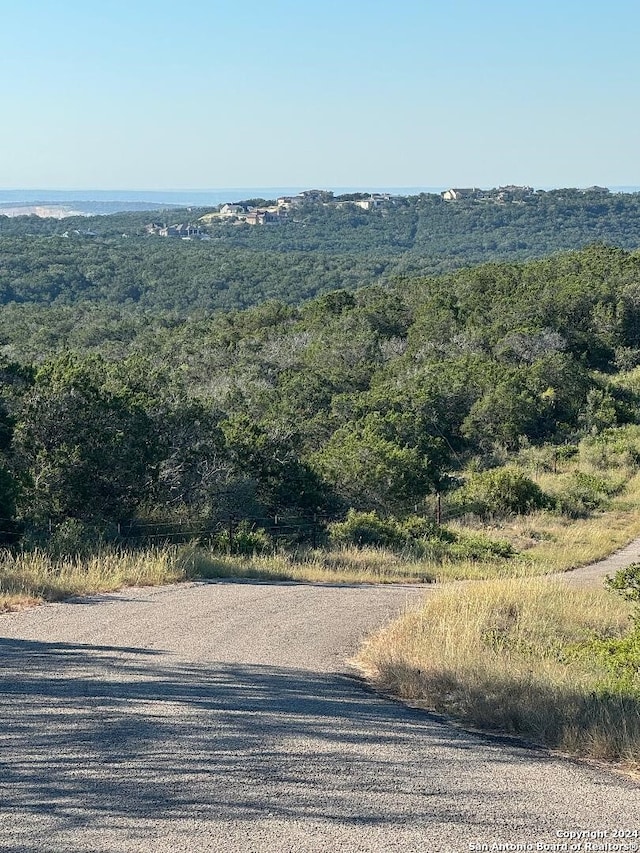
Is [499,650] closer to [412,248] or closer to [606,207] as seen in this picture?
[412,248]

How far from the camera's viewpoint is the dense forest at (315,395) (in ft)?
50.9

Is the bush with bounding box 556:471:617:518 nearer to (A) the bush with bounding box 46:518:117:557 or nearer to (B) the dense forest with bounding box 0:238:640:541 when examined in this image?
(B) the dense forest with bounding box 0:238:640:541

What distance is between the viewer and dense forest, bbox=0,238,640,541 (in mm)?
15523

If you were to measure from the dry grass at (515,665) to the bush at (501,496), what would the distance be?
12291 millimetres

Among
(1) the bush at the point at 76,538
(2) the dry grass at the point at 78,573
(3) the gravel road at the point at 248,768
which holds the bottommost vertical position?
(1) the bush at the point at 76,538

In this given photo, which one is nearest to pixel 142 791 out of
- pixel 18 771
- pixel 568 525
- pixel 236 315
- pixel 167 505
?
pixel 18 771

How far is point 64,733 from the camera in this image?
5.05m

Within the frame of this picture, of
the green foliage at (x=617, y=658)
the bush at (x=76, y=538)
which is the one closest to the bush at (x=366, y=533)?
the bush at (x=76, y=538)

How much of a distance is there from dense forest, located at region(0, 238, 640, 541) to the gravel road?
7.59 meters

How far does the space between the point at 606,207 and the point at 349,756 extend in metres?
170

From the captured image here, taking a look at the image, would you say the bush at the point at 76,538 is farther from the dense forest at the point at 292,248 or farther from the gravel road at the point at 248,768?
the dense forest at the point at 292,248

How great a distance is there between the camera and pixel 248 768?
4.60 m

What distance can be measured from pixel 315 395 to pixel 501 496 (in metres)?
11.4

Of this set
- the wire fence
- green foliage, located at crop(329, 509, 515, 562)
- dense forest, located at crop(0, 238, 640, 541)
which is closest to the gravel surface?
green foliage, located at crop(329, 509, 515, 562)
